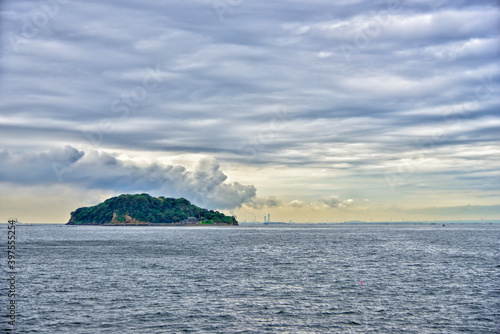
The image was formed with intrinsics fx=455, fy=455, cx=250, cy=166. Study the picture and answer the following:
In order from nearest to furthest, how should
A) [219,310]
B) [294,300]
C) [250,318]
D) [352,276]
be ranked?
[250,318]
[219,310]
[294,300]
[352,276]

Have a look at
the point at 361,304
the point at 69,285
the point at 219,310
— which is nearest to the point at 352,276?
the point at 361,304

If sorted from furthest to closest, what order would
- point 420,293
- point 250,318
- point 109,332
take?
point 420,293
point 250,318
point 109,332

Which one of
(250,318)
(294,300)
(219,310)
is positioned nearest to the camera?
(250,318)

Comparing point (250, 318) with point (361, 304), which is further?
point (361, 304)

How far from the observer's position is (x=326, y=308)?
55.7 meters

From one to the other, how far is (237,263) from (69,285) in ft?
132

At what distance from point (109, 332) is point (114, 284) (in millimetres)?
28019

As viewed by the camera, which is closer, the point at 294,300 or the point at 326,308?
the point at 326,308

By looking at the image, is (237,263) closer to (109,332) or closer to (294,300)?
→ (294,300)

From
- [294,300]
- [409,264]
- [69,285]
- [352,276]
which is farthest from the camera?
[409,264]

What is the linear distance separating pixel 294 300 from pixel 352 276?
25221mm

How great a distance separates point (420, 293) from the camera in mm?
65125

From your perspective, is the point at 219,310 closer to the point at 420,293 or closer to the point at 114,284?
the point at 114,284

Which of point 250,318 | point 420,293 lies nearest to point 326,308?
point 250,318
